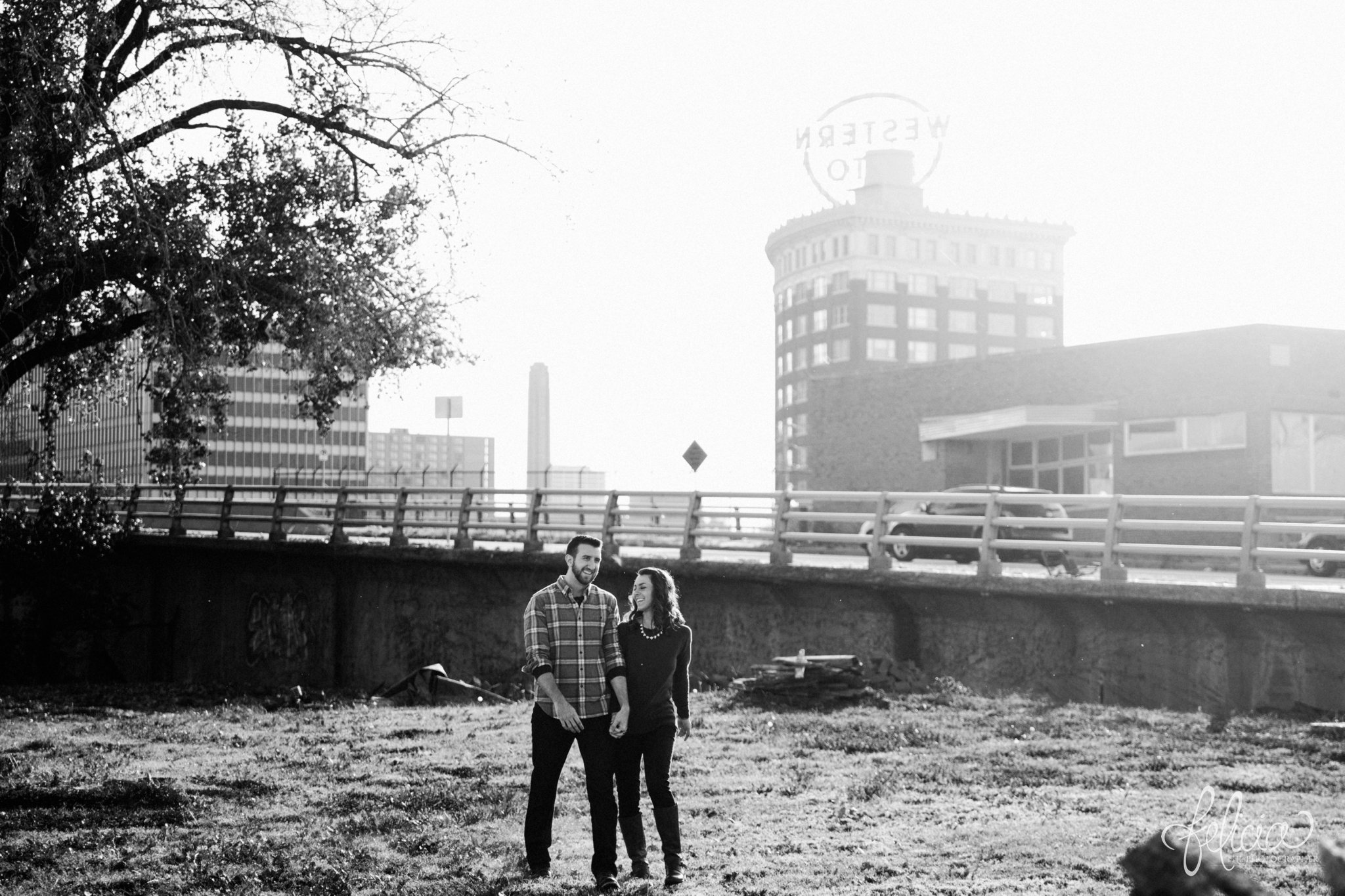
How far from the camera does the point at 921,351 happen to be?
117 m

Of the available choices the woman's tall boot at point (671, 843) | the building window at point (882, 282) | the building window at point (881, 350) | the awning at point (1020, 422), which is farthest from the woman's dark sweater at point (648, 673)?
the building window at point (882, 282)

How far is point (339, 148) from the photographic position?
14008 millimetres

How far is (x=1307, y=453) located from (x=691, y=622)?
1990 centimetres

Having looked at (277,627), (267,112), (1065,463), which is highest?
(267,112)

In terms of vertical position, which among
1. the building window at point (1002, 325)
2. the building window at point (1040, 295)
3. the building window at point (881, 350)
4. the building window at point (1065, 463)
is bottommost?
the building window at point (1065, 463)

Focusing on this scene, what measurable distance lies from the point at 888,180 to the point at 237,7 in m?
110

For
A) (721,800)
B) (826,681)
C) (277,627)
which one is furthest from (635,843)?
(277,627)

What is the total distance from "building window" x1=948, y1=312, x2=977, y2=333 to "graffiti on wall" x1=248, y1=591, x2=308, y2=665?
9523 centimetres

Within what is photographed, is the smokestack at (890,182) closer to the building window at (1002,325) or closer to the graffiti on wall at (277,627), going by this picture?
the building window at (1002,325)

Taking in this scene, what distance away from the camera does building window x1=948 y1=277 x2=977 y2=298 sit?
393 ft

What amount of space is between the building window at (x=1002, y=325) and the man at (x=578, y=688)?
116055mm

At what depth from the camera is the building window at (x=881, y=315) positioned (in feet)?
381

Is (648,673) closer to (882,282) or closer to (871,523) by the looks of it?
(871,523)

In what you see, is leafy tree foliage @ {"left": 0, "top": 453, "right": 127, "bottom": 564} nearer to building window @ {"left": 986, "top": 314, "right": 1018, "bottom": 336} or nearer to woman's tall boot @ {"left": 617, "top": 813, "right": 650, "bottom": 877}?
woman's tall boot @ {"left": 617, "top": 813, "right": 650, "bottom": 877}
